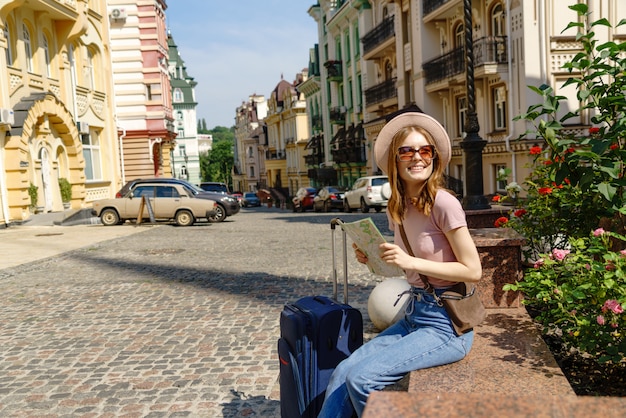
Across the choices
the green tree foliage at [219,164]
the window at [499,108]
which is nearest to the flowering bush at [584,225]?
the window at [499,108]

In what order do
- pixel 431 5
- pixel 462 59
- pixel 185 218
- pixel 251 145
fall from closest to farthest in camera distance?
1. pixel 185 218
2. pixel 462 59
3. pixel 431 5
4. pixel 251 145

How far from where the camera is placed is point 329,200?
102 feet

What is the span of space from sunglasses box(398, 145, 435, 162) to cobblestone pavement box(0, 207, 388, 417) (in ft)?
7.24

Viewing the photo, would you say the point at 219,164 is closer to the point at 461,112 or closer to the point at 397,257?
the point at 461,112

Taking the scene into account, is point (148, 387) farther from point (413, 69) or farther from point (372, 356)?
point (413, 69)

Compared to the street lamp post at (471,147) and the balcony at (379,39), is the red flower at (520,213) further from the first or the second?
the balcony at (379,39)

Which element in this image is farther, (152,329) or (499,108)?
(499,108)

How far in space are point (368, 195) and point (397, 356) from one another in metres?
23.0

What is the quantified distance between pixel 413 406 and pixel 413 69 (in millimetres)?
30487

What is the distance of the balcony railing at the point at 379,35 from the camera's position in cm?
3362

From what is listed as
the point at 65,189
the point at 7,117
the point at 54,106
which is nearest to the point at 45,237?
the point at 7,117

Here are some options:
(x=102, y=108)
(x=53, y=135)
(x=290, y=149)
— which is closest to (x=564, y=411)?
(x=53, y=135)

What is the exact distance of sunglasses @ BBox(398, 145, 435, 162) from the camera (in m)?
3.15

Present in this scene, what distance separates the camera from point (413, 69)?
3098 cm
